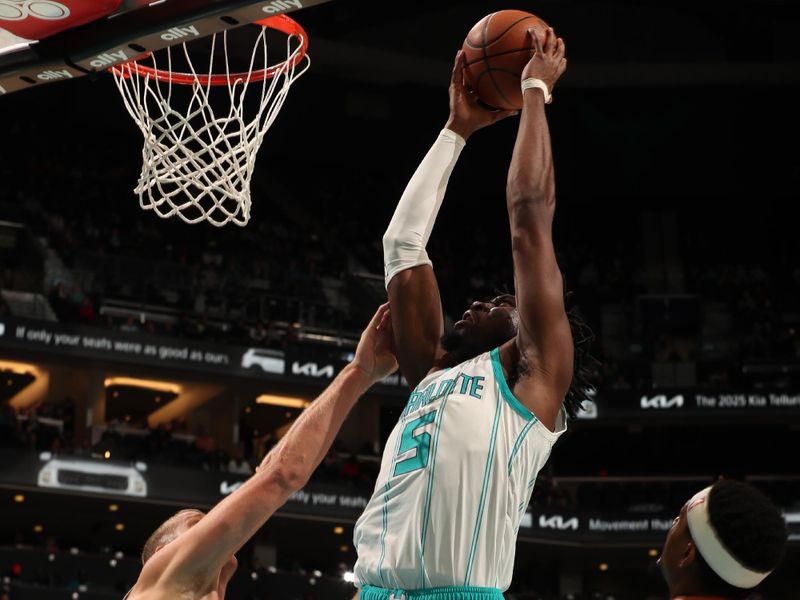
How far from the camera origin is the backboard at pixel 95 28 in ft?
13.7

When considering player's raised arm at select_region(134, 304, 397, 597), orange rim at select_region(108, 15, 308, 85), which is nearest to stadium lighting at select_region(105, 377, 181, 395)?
orange rim at select_region(108, 15, 308, 85)

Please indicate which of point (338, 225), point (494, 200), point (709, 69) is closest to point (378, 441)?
point (338, 225)

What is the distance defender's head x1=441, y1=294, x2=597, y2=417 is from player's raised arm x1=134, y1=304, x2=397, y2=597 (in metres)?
0.23

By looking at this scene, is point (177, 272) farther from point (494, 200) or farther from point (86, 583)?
point (494, 200)

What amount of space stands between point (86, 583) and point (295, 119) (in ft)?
43.7

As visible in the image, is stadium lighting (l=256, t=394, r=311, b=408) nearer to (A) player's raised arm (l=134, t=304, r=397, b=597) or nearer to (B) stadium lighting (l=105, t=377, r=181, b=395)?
(B) stadium lighting (l=105, t=377, r=181, b=395)

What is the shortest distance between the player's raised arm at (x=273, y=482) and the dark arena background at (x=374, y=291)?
39.6ft

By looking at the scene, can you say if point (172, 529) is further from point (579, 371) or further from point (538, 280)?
point (538, 280)

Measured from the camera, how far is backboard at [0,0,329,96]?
13.7 feet

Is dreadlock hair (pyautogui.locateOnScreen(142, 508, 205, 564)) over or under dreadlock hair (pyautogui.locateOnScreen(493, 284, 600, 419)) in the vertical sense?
under

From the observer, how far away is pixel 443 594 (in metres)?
2.44

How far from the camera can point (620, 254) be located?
27.2 metres

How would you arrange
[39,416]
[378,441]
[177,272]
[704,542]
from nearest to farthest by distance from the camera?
[704,542] → [39,416] → [177,272] → [378,441]

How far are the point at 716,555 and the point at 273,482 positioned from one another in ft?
3.58
